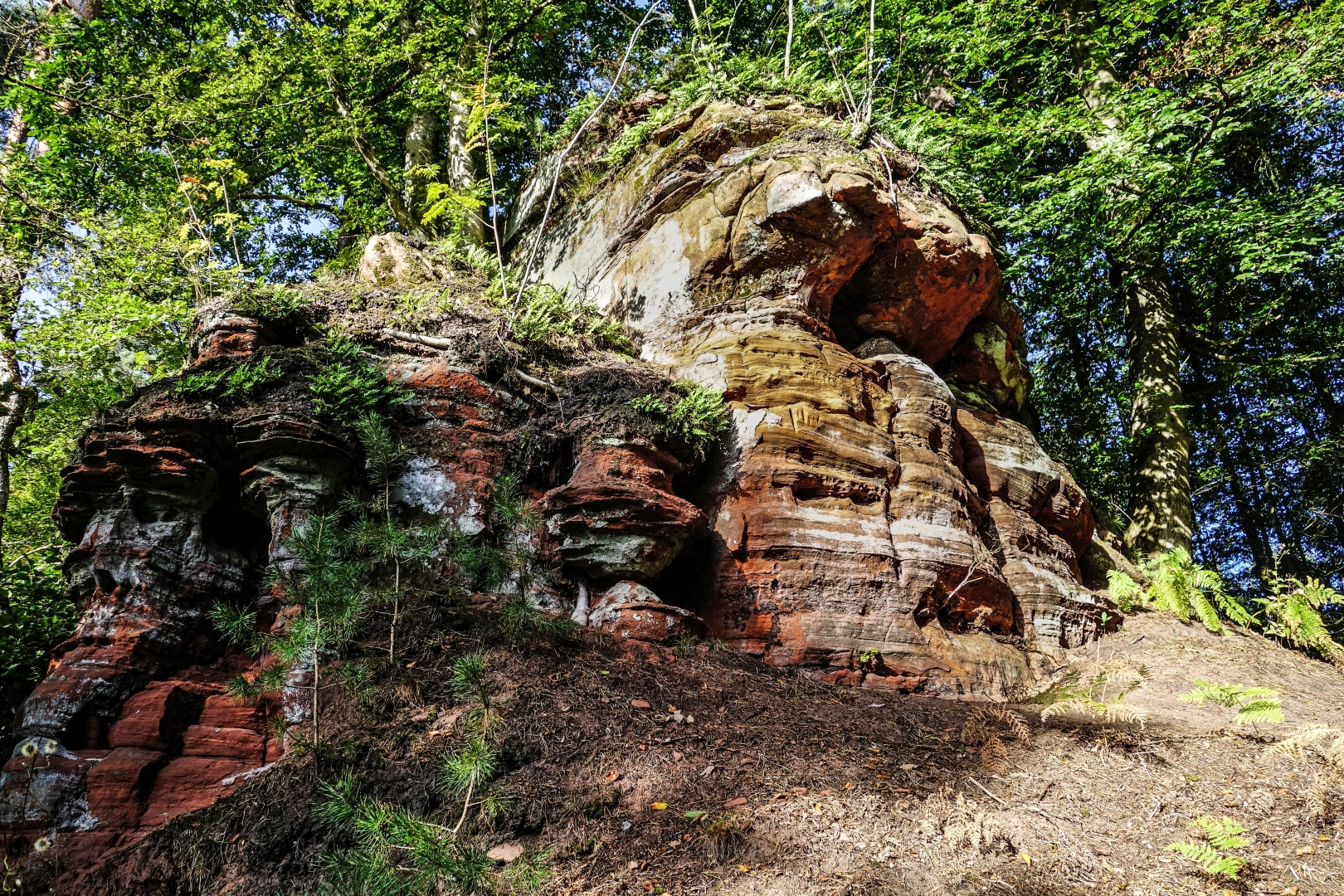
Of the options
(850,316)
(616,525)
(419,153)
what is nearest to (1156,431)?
(850,316)

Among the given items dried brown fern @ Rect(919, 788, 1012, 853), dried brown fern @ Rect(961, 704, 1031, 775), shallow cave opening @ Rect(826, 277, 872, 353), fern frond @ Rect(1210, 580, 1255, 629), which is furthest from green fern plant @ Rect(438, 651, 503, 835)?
fern frond @ Rect(1210, 580, 1255, 629)

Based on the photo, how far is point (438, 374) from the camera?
6867 mm

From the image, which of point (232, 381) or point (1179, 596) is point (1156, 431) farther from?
point (232, 381)

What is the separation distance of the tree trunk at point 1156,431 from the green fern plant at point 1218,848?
8828mm

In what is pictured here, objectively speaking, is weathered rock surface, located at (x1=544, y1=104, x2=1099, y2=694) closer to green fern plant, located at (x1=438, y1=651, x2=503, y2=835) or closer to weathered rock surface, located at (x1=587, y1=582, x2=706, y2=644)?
weathered rock surface, located at (x1=587, y1=582, x2=706, y2=644)

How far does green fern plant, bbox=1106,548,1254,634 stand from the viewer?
8909 mm

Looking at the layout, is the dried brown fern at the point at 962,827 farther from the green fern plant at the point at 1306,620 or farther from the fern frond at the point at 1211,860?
the green fern plant at the point at 1306,620

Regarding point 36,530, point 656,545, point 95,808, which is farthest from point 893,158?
point 36,530

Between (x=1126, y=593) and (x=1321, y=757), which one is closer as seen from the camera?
(x=1321, y=757)

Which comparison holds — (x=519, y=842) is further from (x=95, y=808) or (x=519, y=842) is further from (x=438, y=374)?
(x=438, y=374)

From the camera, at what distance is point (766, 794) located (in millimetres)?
3990

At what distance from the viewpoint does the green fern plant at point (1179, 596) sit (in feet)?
29.2

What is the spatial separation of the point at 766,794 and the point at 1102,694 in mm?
4344

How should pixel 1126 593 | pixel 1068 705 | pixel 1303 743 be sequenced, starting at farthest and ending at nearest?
pixel 1126 593, pixel 1068 705, pixel 1303 743
